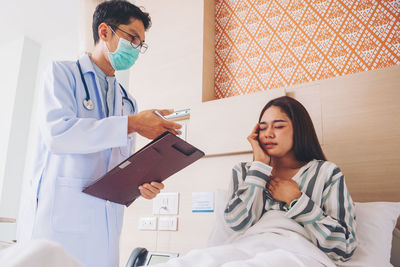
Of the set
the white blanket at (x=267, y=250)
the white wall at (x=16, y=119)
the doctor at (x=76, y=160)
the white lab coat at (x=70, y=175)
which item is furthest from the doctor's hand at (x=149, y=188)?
the white wall at (x=16, y=119)

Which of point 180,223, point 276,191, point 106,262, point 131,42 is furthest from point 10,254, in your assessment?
point 180,223

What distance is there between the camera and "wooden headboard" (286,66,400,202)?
5.06ft

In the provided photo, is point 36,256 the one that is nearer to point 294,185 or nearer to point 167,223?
point 294,185

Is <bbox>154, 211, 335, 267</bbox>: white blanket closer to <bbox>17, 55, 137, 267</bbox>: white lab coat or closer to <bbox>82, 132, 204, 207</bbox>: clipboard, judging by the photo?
<bbox>82, 132, 204, 207</bbox>: clipboard

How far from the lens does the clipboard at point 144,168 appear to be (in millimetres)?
1194

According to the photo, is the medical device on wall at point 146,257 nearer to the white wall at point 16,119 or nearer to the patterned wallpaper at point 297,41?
the patterned wallpaper at point 297,41

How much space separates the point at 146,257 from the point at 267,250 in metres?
1.01

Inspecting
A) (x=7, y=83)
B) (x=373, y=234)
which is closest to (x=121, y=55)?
(x=373, y=234)

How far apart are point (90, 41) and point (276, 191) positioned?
222 cm

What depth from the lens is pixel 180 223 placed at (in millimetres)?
2064

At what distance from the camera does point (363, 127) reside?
1633mm

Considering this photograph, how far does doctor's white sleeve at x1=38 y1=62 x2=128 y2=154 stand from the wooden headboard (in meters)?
1.06

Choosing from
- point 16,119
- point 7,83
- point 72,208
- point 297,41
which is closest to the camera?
point 72,208

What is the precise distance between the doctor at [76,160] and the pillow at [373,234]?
1.61 ft
